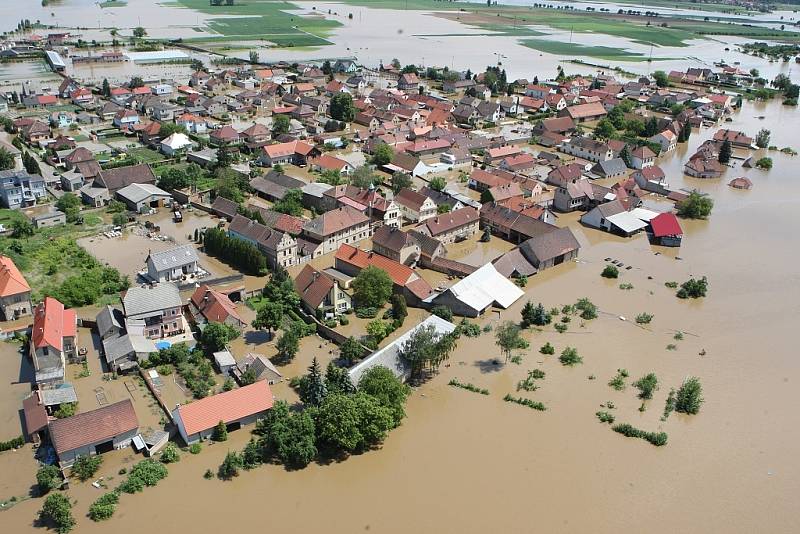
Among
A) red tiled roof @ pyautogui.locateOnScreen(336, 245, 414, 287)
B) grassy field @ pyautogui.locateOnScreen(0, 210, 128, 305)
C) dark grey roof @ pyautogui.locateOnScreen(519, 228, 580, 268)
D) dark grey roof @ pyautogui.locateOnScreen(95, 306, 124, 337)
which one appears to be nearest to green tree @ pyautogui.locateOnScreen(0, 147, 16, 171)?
grassy field @ pyautogui.locateOnScreen(0, 210, 128, 305)

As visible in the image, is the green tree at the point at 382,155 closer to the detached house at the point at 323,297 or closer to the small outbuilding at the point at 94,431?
the detached house at the point at 323,297

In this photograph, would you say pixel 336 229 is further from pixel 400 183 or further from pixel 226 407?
pixel 226 407

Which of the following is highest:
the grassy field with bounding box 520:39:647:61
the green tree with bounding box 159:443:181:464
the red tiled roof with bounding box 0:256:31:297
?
the grassy field with bounding box 520:39:647:61

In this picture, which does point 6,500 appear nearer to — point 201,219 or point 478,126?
point 201,219

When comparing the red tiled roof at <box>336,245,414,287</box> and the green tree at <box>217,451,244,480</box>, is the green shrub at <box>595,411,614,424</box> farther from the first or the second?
the green tree at <box>217,451,244,480</box>

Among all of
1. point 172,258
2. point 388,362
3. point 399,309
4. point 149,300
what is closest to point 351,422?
point 388,362

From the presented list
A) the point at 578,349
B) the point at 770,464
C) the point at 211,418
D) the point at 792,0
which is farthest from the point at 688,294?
the point at 792,0

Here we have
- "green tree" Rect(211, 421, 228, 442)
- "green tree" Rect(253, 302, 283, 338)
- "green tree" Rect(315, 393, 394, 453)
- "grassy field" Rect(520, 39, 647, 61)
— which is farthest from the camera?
"grassy field" Rect(520, 39, 647, 61)
